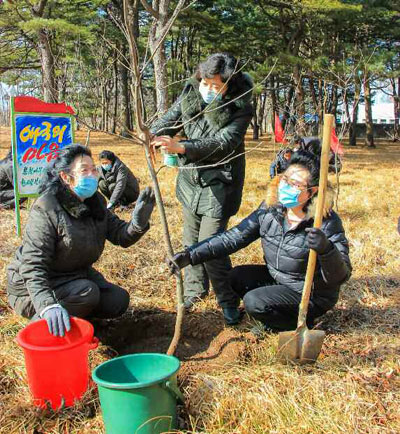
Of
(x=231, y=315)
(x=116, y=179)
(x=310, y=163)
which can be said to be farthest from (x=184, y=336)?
(x=116, y=179)

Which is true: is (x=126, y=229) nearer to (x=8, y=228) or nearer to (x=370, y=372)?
(x=370, y=372)

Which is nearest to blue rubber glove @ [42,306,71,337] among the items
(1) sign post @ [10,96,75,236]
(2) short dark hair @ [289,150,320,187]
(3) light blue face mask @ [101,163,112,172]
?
(2) short dark hair @ [289,150,320,187]

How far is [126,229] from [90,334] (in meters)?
0.85

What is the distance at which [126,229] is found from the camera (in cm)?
295

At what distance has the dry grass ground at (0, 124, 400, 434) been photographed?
6.97 feet

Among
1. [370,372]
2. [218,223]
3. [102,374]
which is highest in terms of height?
[218,223]

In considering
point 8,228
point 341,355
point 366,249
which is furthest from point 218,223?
point 8,228

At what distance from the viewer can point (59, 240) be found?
272 cm

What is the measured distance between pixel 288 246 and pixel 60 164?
1399 millimetres

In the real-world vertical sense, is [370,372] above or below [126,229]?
below

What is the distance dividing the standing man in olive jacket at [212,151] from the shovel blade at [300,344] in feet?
2.07

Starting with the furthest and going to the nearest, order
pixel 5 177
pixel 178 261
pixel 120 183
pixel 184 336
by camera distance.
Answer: pixel 5 177 → pixel 120 183 → pixel 184 336 → pixel 178 261

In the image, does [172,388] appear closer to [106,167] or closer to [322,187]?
[322,187]

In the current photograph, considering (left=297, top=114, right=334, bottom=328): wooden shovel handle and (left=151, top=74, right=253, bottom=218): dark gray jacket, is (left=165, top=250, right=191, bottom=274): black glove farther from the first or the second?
(left=297, top=114, right=334, bottom=328): wooden shovel handle
